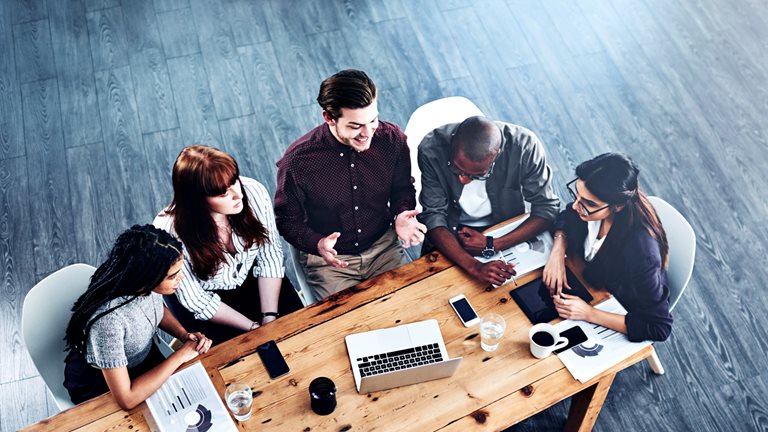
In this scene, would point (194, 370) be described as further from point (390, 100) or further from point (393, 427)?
point (390, 100)

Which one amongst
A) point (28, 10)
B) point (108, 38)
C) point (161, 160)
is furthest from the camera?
point (28, 10)

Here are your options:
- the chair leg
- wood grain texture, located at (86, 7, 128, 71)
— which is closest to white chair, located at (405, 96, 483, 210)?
the chair leg

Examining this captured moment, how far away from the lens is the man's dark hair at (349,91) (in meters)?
2.52

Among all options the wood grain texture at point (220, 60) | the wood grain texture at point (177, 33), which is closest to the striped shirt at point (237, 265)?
the wood grain texture at point (220, 60)

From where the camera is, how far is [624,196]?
2602 mm

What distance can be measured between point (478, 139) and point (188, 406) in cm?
133

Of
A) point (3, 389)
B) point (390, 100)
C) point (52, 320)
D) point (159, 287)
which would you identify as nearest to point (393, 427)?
point (159, 287)

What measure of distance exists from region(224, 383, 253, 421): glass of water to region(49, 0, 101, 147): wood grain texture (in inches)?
84.7

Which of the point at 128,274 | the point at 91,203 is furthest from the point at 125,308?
the point at 91,203

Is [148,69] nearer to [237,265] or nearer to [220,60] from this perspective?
[220,60]

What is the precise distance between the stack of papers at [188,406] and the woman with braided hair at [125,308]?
0.11 feet

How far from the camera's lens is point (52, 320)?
2.46 metres

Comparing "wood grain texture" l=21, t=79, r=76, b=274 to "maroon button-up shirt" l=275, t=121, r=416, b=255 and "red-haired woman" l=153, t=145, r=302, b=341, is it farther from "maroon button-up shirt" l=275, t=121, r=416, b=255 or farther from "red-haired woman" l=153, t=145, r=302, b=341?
"maroon button-up shirt" l=275, t=121, r=416, b=255

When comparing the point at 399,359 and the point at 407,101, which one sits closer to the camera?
the point at 399,359
